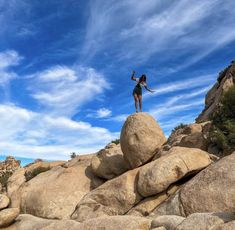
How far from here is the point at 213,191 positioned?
47.1 feet

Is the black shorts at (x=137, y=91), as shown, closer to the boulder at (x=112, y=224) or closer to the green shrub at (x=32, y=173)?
the boulder at (x=112, y=224)

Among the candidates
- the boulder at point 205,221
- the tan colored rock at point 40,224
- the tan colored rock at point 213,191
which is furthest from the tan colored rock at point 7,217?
the boulder at point 205,221

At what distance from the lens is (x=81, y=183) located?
24438 mm

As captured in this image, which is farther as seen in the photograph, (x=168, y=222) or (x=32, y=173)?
(x=32, y=173)

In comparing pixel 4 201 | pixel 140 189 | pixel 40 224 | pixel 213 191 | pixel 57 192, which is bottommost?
pixel 213 191

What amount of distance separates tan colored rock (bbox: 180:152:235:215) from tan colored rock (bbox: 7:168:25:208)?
1516cm

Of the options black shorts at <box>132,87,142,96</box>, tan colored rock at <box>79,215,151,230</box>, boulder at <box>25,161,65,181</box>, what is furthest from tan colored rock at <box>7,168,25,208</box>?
tan colored rock at <box>79,215,151,230</box>

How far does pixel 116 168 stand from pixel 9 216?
753 centimetres

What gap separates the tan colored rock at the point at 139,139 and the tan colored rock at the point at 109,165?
1.74 metres

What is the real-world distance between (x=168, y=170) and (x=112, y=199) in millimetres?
4044

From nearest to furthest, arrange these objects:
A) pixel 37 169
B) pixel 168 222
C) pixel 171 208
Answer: pixel 168 222, pixel 171 208, pixel 37 169

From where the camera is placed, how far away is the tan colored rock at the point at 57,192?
73.8ft

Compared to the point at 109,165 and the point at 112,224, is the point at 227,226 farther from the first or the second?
the point at 109,165

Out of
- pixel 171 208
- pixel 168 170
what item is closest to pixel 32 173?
pixel 168 170
